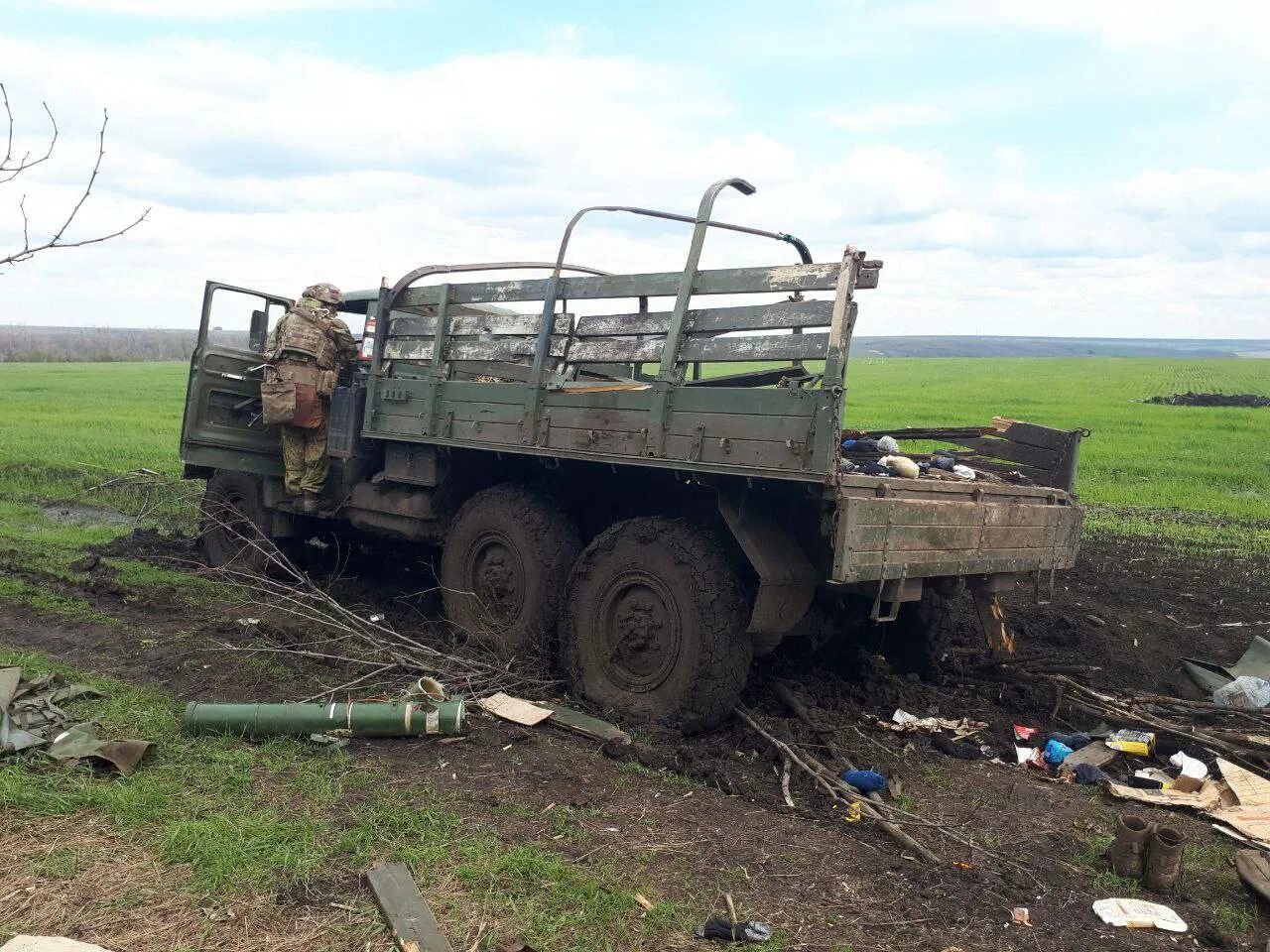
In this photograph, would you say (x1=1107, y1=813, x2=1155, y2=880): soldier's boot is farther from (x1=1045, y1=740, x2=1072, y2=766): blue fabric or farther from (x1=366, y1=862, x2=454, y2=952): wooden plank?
(x1=366, y1=862, x2=454, y2=952): wooden plank

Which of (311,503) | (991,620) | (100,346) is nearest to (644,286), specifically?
(991,620)

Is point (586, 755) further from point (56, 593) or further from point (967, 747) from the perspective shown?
point (56, 593)

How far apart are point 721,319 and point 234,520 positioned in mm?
5071

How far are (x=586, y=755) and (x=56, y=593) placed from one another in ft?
15.1

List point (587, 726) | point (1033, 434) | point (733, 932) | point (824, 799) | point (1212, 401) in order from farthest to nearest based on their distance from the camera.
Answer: point (1212, 401)
point (1033, 434)
point (587, 726)
point (824, 799)
point (733, 932)

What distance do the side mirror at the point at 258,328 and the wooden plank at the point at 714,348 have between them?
3308mm

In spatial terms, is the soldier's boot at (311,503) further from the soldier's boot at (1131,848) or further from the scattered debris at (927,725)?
the soldier's boot at (1131,848)

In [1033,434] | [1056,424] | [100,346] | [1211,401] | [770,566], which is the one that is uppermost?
[1211,401]

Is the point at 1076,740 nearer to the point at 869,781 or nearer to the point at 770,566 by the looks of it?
the point at 869,781

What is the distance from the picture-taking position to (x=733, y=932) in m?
3.28

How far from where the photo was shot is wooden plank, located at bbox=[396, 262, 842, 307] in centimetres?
486

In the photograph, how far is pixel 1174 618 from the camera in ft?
25.5

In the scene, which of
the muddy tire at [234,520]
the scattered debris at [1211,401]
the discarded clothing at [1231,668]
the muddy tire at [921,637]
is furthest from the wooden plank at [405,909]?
the scattered debris at [1211,401]

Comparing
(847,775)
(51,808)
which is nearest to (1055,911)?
(847,775)
